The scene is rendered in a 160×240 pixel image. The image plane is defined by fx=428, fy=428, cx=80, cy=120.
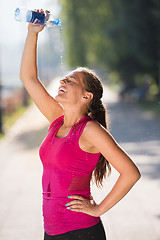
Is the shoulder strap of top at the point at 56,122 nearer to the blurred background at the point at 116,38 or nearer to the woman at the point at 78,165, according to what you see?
the woman at the point at 78,165

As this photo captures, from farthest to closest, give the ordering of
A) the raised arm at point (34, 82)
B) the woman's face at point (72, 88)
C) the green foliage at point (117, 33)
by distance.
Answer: the green foliage at point (117, 33)
the raised arm at point (34, 82)
the woman's face at point (72, 88)

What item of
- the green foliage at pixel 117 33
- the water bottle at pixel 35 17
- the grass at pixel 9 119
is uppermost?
the water bottle at pixel 35 17

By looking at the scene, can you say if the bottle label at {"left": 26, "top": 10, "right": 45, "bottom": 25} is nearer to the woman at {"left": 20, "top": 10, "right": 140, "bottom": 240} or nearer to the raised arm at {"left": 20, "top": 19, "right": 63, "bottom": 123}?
the raised arm at {"left": 20, "top": 19, "right": 63, "bottom": 123}

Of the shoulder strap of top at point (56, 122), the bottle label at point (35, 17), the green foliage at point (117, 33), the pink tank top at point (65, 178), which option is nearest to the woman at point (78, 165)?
the pink tank top at point (65, 178)

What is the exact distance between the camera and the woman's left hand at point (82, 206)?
83.1 inches

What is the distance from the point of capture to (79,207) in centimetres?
211

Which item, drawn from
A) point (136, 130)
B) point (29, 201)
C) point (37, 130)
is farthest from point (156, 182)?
point (37, 130)

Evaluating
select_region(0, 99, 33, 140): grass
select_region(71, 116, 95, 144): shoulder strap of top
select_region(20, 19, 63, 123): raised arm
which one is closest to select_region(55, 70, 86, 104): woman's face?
select_region(71, 116, 95, 144): shoulder strap of top

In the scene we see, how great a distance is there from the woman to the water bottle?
1.40 feet

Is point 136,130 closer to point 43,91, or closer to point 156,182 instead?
point 156,182

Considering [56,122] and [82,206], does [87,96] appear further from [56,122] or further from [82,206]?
[82,206]

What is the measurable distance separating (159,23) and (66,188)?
16101 mm

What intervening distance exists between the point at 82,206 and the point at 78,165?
20 cm

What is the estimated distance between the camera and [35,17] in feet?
8.02
